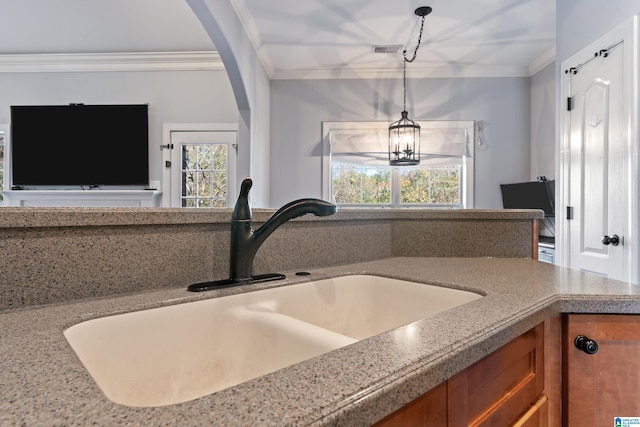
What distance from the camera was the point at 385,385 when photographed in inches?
14.1

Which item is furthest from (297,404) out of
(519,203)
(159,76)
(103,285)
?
(159,76)

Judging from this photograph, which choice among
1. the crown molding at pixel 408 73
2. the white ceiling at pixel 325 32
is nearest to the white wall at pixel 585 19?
the white ceiling at pixel 325 32

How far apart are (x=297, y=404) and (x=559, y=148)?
2.94 metres

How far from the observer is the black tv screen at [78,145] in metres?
3.99

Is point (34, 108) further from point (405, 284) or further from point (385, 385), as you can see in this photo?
point (385, 385)

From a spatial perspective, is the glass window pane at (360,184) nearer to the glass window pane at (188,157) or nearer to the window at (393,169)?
the window at (393,169)

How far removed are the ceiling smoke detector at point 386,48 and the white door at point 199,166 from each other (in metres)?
1.73

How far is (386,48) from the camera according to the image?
3.68m

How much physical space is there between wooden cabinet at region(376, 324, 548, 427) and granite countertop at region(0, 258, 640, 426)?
0.09 ft

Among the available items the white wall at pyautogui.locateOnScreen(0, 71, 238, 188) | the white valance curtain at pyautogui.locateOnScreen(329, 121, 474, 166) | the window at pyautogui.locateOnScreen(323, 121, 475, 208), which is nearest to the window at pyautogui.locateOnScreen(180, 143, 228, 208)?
the white wall at pyautogui.locateOnScreen(0, 71, 238, 188)

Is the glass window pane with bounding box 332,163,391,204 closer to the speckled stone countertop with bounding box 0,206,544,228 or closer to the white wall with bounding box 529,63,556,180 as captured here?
the white wall with bounding box 529,63,556,180

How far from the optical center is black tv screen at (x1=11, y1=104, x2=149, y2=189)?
3.99m

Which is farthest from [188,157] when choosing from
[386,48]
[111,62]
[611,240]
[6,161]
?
[611,240]

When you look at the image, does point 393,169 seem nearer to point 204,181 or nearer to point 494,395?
point 204,181
